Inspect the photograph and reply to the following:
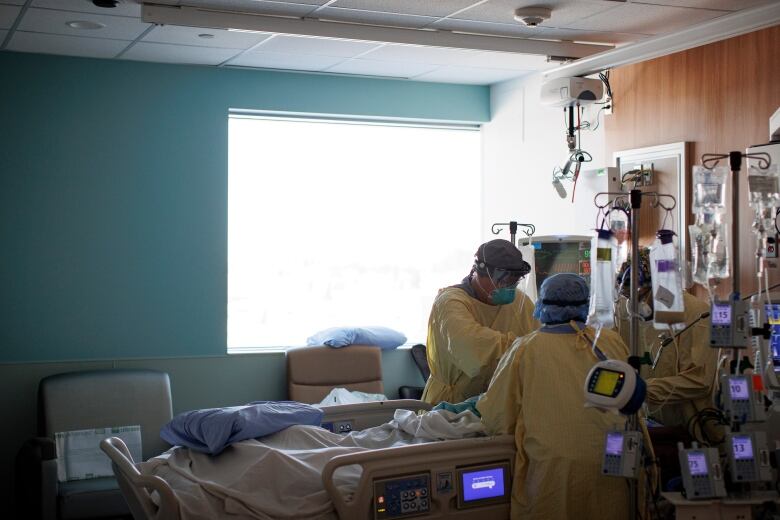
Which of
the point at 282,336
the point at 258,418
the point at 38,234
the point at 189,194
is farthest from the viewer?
the point at 282,336

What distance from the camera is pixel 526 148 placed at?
675cm

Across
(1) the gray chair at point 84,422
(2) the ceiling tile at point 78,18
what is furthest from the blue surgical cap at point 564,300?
(1) the gray chair at point 84,422

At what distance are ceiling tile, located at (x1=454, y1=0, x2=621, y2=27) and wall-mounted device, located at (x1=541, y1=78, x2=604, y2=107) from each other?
0.48m

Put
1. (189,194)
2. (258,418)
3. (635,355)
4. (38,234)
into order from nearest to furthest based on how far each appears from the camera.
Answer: (635,355)
(258,418)
(38,234)
(189,194)

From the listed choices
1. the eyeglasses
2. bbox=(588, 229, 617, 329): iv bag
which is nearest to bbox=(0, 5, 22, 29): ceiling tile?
the eyeglasses

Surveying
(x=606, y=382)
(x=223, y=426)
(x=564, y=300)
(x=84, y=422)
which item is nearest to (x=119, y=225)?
(x=84, y=422)

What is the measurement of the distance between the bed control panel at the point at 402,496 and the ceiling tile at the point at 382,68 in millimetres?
3568

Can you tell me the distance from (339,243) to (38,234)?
215 cm

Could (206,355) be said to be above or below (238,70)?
below

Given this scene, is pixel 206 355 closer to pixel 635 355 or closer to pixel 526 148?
pixel 526 148

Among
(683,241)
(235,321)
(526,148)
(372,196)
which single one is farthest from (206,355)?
(683,241)

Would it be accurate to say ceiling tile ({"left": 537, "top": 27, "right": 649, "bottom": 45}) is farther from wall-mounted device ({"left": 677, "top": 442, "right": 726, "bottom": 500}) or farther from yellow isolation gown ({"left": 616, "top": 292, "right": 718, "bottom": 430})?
wall-mounted device ({"left": 677, "top": 442, "right": 726, "bottom": 500})

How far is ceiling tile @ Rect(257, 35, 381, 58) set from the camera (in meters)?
5.48

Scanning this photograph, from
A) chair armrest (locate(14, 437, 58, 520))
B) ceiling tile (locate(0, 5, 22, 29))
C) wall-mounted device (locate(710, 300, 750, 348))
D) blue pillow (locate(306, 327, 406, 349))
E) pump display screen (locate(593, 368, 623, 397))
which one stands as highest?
ceiling tile (locate(0, 5, 22, 29))
